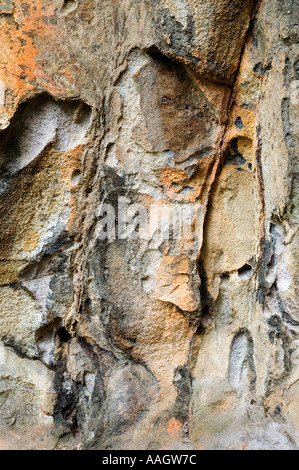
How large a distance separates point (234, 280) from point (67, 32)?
0.82m

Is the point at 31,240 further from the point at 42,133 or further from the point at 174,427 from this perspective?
the point at 174,427

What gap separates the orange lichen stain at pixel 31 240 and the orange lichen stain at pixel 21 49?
0.33 meters

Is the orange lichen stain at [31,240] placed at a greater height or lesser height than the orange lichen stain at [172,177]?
lesser

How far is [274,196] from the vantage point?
3.77 ft

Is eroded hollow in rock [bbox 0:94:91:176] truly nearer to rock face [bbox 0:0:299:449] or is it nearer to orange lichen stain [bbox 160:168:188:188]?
rock face [bbox 0:0:299:449]

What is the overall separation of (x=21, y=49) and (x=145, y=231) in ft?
1.89

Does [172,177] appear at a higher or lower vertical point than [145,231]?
higher

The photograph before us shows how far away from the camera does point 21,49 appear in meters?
1.18

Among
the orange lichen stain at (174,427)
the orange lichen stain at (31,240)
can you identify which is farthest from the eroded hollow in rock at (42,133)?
the orange lichen stain at (174,427)

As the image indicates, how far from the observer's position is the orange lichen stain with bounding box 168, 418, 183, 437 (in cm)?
129

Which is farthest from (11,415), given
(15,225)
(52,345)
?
(15,225)

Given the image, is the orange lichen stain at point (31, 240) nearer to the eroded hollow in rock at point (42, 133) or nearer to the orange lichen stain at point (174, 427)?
the eroded hollow in rock at point (42, 133)

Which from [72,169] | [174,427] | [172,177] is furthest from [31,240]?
[174,427]

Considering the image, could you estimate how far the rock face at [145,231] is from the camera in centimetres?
116
